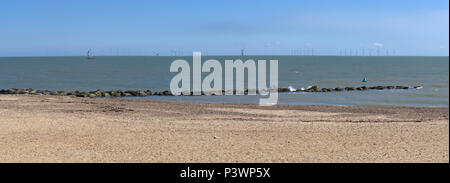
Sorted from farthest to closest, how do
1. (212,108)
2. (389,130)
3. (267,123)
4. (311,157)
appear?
(212,108) → (267,123) → (389,130) → (311,157)

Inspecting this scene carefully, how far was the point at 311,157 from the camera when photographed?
10531 mm

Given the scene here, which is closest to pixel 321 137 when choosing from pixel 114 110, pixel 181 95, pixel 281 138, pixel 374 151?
pixel 281 138

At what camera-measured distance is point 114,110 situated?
2019 cm

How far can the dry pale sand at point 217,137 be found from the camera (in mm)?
10578

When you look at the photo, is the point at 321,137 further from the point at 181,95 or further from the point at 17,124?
the point at 181,95

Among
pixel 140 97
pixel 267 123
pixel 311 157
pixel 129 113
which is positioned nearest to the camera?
pixel 311 157

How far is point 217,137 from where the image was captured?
505 inches

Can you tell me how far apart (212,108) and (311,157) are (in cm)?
1183

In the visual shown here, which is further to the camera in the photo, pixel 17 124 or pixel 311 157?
pixel 17 124

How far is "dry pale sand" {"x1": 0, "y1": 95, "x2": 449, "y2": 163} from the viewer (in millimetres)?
10578
